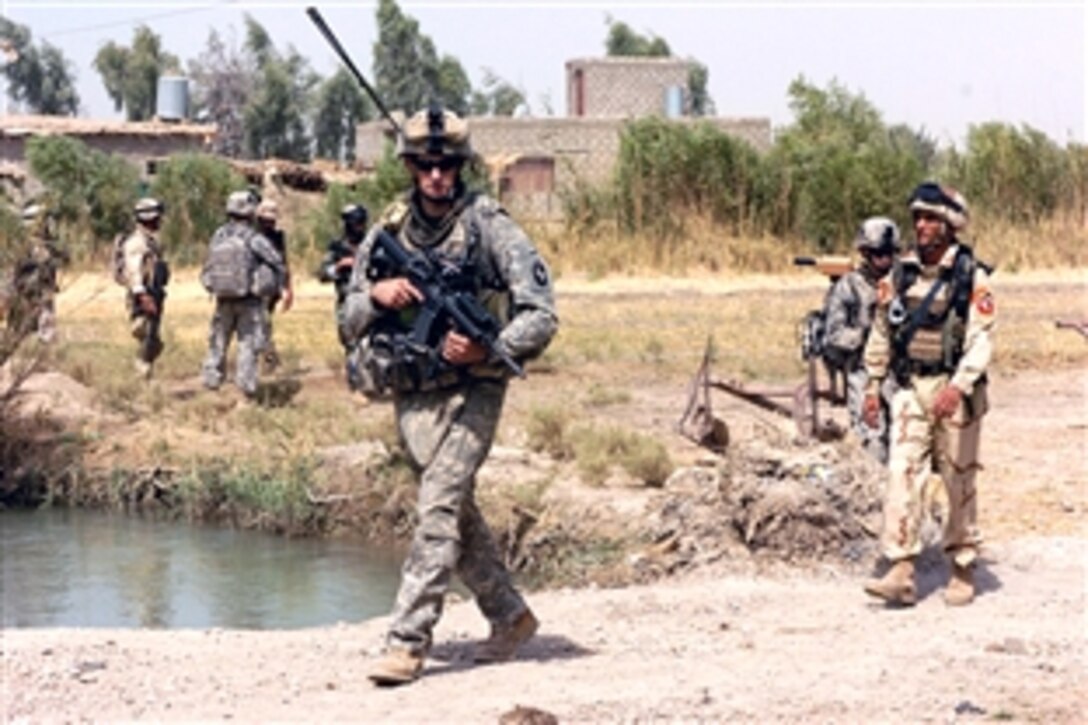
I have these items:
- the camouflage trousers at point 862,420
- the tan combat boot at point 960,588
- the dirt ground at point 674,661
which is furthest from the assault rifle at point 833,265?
the tan combat boot at point 960,588

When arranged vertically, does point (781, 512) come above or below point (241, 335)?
below

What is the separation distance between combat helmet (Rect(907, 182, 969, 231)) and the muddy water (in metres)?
3.77

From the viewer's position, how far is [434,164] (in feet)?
23.9

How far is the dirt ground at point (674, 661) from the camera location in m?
6.77

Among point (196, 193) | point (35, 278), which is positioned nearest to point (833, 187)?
point (196, 193)

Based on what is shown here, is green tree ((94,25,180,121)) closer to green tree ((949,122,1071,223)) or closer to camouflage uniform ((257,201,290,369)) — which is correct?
green tree ((949,122,1071,223))

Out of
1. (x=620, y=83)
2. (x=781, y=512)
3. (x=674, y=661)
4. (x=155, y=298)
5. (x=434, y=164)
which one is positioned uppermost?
(x=620, y=83)

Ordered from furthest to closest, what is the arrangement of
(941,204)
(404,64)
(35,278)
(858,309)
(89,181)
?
1. (404,64)
2. (89,181)
3. (35,278)
4. (858,309)
5. (941,204)

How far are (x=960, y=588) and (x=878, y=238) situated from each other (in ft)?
6.74

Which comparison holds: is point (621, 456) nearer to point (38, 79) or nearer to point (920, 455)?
point (920, 455)

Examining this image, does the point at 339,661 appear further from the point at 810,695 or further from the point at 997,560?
the point at 997,560

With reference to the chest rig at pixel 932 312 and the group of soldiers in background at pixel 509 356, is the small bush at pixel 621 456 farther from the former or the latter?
the chest rig at pixel 932 312

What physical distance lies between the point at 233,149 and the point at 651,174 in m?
30.9

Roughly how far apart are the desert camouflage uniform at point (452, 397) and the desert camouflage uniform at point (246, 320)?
8.33 meters
